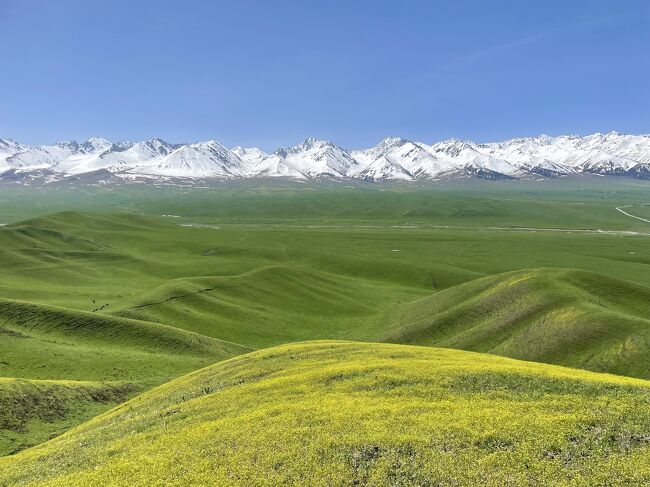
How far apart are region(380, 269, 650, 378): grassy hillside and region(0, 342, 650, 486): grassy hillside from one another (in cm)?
3427

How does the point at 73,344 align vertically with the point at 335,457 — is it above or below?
below

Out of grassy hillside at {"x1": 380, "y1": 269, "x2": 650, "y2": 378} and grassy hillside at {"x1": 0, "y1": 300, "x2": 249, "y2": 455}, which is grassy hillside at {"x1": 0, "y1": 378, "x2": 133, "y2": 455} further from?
grassy hillside at {"x1": 380, "y1": 269, "x2": 650, "y2": 378}

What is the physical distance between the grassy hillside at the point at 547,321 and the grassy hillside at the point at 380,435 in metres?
34.3

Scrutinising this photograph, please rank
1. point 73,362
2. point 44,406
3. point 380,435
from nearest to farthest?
point 380,435 < point 44,406 < point 73,362

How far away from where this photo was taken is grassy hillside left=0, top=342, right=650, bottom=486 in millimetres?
22234

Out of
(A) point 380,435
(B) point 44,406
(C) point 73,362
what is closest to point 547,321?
(A) point 380,435

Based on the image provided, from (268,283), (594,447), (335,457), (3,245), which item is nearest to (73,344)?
(268,283)

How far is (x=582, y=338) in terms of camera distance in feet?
218

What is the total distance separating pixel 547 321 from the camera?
7500cm

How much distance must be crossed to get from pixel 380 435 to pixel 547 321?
59.6 metres

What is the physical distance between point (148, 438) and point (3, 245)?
211975 millimetres

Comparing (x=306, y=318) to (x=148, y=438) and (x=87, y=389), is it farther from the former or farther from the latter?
(x=148, y=438)

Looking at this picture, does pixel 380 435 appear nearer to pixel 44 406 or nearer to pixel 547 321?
pixel 44 406

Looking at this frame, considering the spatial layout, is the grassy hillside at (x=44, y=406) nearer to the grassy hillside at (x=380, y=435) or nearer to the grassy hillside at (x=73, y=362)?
the grassy hillside at (x=73, y=362)
